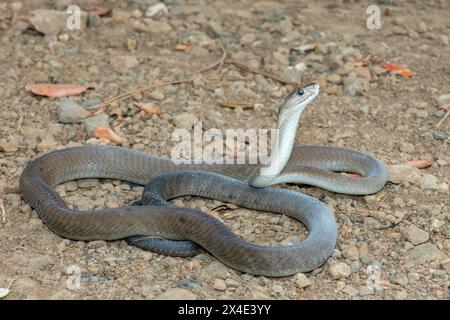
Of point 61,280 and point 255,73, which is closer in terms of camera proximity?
point 61,280

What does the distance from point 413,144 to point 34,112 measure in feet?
11.8

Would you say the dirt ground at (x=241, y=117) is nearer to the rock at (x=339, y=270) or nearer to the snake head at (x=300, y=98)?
the rock at (x=339, y=270)

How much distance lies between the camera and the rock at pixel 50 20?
850 centimetres

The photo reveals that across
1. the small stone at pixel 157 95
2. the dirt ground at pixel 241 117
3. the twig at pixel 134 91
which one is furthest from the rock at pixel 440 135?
the small stone at pixel 157 95

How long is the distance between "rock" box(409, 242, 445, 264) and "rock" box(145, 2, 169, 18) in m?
4.76

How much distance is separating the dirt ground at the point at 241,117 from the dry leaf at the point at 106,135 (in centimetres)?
7

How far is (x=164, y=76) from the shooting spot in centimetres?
795

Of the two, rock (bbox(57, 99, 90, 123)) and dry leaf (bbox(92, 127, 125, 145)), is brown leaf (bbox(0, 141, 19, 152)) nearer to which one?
rock (bbox(57, 99, 90, 123))

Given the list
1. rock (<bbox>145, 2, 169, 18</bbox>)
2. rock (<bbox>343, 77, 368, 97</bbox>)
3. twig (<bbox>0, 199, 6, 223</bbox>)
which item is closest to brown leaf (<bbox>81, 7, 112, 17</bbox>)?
rock (<bbox>145, 2, 169, 18</bbox>)

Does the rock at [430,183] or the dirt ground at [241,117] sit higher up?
the dirt ground at [241,117]

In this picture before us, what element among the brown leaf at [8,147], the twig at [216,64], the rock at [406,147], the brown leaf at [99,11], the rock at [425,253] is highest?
the brown leaf at [99,11]

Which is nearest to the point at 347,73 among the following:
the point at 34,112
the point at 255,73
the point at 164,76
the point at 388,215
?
the point at 255,73

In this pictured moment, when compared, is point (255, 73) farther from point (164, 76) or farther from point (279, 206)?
point (279, 206)

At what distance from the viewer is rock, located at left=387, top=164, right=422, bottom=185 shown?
6.35m
